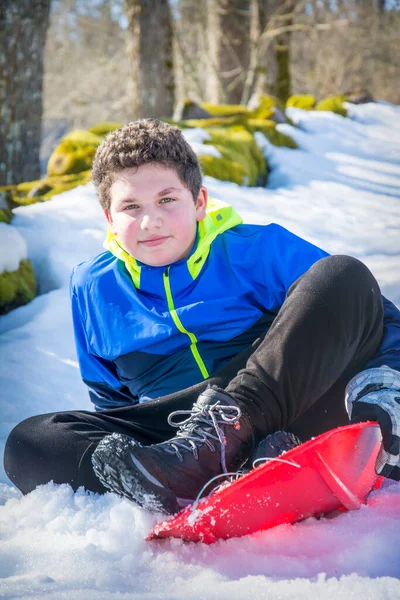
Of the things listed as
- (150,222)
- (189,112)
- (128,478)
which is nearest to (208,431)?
(128,478)

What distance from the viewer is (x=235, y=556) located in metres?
1.16

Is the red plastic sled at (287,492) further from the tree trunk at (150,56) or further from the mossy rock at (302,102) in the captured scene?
the mossy rock at (302,102)

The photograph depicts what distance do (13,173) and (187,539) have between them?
12.9 feet

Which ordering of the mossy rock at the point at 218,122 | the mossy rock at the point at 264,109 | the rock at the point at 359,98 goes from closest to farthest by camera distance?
the mossy rock at the point at 218,122 → the mossy rock at the point at 264,109 → the rock at the point at 359,98

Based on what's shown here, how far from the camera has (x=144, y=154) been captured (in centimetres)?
170

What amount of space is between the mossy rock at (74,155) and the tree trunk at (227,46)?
524 centimetres

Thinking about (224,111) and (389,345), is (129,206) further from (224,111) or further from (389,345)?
(224,111)

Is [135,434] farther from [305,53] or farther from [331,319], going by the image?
[305,53]

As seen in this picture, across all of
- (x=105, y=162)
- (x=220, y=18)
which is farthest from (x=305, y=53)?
(x=105, y=162)

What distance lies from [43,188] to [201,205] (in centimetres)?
273

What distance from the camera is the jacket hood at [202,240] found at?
1.76 metres

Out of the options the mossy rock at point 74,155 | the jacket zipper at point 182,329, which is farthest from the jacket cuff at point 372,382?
the mossy rock at point 74,155

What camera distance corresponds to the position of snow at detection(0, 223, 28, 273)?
3.01m

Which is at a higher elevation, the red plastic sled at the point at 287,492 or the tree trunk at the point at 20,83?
the tree trunk at the point at 20,83
